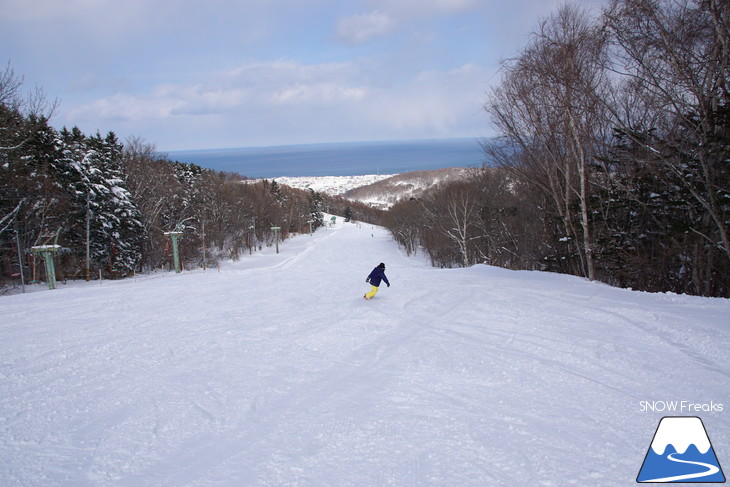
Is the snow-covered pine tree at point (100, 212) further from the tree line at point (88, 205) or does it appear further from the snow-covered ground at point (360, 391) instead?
the snow-covered ground at point (360, 391)

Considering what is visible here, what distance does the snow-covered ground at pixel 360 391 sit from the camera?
3.63 metres

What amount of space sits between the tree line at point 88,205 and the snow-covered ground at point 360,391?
1734cm

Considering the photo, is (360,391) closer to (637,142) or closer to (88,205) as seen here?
(637,142)

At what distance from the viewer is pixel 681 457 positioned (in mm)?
3441

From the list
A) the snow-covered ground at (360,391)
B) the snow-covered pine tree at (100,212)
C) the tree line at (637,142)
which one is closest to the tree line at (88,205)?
the snow-covered pine tree at (100,212)

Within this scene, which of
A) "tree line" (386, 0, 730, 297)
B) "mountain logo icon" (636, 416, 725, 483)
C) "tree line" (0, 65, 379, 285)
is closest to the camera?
"mountain logo icon" (636, 416, 725, 483)

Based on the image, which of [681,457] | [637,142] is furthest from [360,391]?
[637,142]

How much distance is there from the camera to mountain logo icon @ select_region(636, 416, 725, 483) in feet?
10.6

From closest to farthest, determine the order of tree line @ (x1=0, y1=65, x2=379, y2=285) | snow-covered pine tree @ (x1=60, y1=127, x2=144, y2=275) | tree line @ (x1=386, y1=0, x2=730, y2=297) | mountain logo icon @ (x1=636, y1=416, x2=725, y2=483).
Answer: mountain logo icon @ (x1=636, y1=416, x2=725, y2=483) < tree line @ (x1=386, y1=0, x2=730, y2=297) < tree line @ (x1=0, y1=65, x2=379, y2=285) < snow-covered pine tree @ (x1=60, y1=127, x2=144, y2=275)

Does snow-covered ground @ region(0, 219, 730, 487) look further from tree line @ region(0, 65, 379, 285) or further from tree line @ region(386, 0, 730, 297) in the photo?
tree line @ region(0, 65, 379, 285)

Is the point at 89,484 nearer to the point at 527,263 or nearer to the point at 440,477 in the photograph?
the point at 440,477

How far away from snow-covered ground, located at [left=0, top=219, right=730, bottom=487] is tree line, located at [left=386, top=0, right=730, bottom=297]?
3978 mm

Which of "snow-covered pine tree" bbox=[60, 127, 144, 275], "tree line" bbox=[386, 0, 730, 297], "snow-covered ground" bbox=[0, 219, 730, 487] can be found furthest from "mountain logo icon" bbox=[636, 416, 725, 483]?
"snow-covered pine tree" bbox=[60, 127, 144, 275]

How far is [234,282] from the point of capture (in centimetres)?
1570
